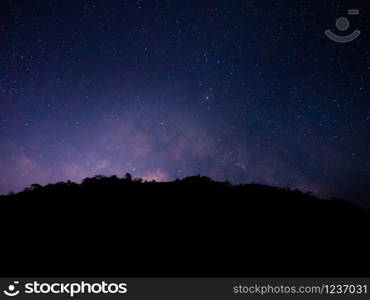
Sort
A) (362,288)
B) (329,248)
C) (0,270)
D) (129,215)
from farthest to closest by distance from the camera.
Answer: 1. (129,215)
2. (329,248)
3. (0,270)
4. (362,288)

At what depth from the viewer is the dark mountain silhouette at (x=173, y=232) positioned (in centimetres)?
782

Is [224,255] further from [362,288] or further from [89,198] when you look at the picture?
[89,198]

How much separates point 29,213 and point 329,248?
916 centimetres

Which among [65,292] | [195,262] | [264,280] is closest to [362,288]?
[264,280]

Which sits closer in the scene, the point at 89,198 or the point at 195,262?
the point at 195,262

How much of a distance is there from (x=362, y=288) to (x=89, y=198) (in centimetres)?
822

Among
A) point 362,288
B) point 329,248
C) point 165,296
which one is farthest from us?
point 329,248

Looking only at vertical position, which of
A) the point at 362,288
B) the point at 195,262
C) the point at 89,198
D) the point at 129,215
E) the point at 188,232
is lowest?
the point at 362,288

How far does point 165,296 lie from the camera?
5.89 m

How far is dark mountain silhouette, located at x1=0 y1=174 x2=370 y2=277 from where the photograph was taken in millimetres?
7816

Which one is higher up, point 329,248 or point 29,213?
point 29,213

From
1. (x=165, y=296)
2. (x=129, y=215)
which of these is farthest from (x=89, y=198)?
(x=165, y=296)

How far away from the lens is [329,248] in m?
9.15

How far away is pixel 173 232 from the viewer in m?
9.15
